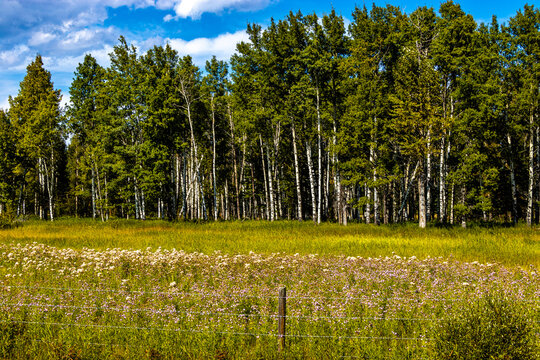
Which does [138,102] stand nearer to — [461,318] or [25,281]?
[25,281]

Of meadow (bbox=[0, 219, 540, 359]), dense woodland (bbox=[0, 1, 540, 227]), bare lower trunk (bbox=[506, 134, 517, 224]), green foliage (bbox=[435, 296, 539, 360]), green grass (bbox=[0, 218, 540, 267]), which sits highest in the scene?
dense woodland (bbox=[0, 1, 540, 227])

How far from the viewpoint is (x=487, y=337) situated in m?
4.97

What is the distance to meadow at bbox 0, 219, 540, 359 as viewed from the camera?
586 centimetres

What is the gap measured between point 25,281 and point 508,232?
2384 centimetres

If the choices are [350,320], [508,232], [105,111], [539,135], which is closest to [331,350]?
[350,320]

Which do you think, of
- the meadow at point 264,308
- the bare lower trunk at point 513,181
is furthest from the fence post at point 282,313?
the bare lower trunk at point 513,181

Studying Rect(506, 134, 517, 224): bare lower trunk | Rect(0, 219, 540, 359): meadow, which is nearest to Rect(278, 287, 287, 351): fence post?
Rect(0, 219, 540, 359): meadow

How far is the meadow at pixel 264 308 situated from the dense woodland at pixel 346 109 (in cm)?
1510

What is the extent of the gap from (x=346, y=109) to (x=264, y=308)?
25.5 metres

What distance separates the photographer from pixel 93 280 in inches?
408

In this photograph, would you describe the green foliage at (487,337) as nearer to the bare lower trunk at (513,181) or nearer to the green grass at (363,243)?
the green grass at (363,243)

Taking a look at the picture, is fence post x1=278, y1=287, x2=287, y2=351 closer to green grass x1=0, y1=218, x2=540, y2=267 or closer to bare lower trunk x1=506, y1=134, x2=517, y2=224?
green grass x1=0, y1=218, x2=540, y2=267

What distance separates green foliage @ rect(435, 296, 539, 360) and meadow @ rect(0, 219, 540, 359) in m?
0.01

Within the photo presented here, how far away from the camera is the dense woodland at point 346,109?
2675 cm
